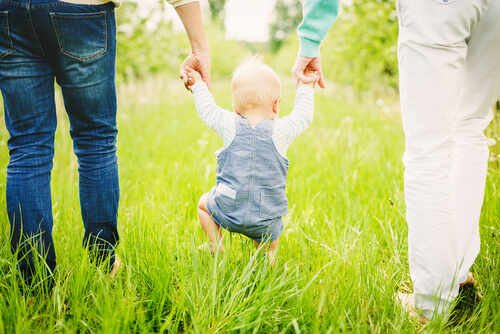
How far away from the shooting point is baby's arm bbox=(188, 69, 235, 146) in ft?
5.28

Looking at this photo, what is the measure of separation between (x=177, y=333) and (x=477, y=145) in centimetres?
148

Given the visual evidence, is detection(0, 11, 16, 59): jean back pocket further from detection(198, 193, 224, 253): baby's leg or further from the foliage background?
detection(198, 193, 224, 253): baby's leg

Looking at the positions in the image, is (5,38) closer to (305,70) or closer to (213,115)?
(213,115)

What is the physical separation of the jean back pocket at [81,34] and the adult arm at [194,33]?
1.11 feet

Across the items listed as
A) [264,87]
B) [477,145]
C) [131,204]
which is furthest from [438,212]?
[131,204]

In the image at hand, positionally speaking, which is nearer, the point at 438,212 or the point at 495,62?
the point at 438,212

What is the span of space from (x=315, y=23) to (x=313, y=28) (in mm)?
26

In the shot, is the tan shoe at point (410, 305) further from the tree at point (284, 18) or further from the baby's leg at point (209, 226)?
the tree at point (284, 18)

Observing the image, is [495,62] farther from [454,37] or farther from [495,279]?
[495,279]

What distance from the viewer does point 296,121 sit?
1620 millimetres

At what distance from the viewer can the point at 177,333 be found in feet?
4.47

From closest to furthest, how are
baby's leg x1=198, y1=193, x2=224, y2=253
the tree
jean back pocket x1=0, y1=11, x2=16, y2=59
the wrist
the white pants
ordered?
the white pants → jean back pocket x1=0, y1=11, x2=16, y2=59 → the wrist → baby's leg x1=198, y1=193, x2=224, y2=253 → the tree

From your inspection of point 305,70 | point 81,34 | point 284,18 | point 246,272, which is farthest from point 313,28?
point 284,18

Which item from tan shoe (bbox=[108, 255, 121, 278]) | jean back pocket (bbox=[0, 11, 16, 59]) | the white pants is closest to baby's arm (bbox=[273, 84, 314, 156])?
the white pants
